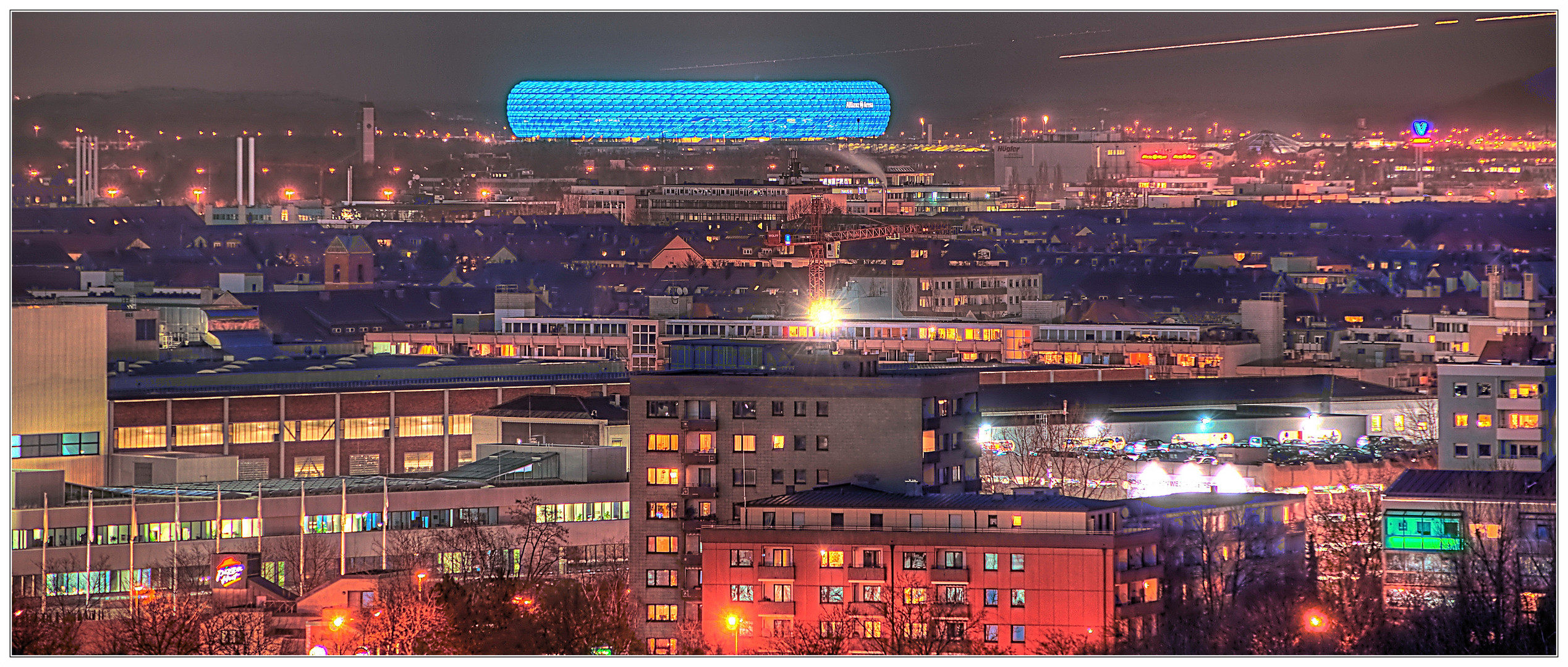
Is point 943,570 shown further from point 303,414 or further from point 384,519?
point 303,414

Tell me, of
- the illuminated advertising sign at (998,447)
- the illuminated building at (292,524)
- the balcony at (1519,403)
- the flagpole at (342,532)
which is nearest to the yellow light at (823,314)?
the illuminated advertising sign at (998,447)

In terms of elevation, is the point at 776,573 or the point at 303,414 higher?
the point at 303,414

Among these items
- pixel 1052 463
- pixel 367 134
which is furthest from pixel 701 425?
pixel 367 134

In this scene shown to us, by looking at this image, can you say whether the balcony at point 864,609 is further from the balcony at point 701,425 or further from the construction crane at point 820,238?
the construction crane at point 820,238

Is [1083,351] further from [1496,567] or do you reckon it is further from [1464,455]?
[1496,567]

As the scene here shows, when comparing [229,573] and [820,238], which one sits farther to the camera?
[820,238]

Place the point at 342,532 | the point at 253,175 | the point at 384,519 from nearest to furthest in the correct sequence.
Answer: the point at 342,532, the point at 384,519, the point at 253,175

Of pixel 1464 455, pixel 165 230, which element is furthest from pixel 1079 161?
pixel 1464 455
